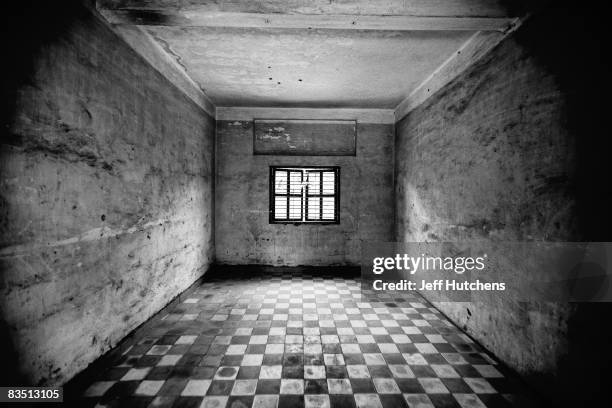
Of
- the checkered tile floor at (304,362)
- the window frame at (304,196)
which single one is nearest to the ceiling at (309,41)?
the window frame at (304,196)

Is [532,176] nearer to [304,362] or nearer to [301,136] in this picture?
[304,362]

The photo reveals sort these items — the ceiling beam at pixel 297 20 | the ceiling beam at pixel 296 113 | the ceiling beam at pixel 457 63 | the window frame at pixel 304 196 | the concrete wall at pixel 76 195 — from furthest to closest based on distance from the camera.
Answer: the window frame at pixel 304 196 → the ceiling beam at pixel 296 113 → the ceiling beam at pixel 457 63 → the ceiling beam at pixel 297 20 → the concrete wall at pixel 76 195

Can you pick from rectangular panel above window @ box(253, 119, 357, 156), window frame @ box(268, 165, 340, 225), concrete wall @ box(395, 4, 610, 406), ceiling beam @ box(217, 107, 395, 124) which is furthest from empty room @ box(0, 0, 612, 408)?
window frame @ box(268, 165, 340, 225)

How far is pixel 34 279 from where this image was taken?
6.61ft

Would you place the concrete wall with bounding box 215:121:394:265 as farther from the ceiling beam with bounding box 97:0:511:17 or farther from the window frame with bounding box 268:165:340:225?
the ceiling beam with bounding box 97:0:511:17

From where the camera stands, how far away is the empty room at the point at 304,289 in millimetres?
1993

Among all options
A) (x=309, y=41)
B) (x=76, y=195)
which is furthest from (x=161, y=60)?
(x=76, y=195)

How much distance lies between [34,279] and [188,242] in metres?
2.77

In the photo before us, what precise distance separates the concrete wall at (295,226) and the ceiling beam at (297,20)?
3499 mm

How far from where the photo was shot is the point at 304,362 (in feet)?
9.33

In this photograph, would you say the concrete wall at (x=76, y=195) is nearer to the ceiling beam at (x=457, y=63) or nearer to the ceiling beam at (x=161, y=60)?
the ceiling beam at (x=161, y=60)

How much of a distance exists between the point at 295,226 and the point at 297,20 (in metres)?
4.29

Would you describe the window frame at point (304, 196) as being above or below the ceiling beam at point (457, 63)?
below

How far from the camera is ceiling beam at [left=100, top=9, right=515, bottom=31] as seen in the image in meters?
2.62
